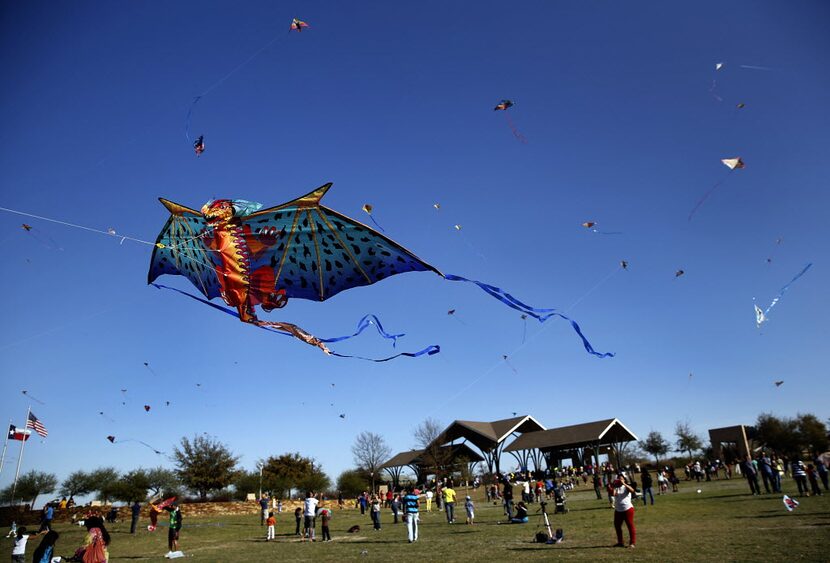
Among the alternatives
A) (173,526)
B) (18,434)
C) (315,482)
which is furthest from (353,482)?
(173,526)

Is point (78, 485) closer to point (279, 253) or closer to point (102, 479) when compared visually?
point (102, 479)

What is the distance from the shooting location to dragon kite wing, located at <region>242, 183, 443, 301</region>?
7.71 m

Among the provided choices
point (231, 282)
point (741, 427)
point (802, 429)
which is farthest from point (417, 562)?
point (802, 429)

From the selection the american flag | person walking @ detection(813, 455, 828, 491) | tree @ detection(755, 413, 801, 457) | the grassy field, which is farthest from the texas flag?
tree @ detection(755, 413, 801, 457)

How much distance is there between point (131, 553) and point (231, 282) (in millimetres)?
12504

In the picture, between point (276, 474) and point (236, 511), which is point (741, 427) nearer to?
point (236, 511)

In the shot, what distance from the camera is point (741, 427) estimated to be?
46.4 meters

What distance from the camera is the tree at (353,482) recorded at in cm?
5934

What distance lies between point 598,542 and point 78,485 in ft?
222

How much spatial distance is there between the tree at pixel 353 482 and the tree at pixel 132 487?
22215mm

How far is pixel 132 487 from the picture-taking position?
5181 cm

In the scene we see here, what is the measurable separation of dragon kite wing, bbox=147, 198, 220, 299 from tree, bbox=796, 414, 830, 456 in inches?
2648

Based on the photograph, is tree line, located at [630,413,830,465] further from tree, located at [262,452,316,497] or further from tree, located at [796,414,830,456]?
tree, located at [262,452,316,497]

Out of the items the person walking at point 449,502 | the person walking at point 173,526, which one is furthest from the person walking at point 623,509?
the person walking at point 173,526
